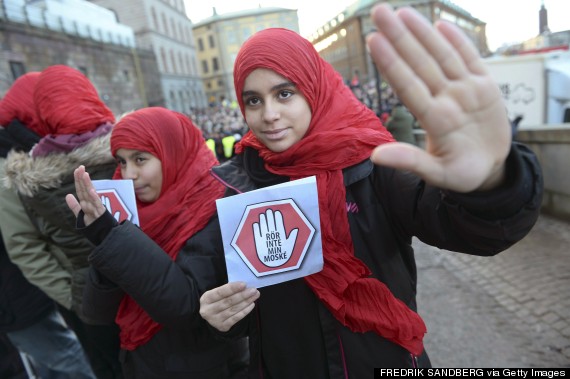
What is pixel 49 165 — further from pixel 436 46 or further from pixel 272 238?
pixel 436 46

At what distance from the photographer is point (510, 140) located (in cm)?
86

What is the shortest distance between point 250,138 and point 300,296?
650 millimetres

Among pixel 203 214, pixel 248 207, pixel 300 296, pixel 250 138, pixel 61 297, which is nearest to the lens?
pixel 248 207

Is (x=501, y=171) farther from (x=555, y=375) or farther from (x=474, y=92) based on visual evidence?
(x=555, y=375)

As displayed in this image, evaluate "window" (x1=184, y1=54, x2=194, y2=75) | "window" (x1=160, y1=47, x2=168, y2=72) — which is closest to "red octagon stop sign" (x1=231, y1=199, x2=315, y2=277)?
"window" (x1=160, y1=47, x2=168, y2=72)

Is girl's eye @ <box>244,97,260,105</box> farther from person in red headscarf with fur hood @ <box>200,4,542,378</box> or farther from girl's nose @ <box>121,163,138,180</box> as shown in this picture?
girl's nose @ <box>121,163,138,180</box>

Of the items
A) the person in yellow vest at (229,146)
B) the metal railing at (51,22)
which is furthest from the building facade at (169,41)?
the person in yellow vest at (229,146)

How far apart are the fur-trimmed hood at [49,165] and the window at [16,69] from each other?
18.9m

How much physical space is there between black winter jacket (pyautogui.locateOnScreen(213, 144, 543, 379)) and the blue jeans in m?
1.91

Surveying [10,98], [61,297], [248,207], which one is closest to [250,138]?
[248,207]

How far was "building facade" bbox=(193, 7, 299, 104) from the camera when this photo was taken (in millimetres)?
56638

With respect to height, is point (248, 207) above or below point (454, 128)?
below

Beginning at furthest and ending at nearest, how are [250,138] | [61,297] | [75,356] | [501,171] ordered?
[75,356]
[61,297]
[250,138]
[501,171]

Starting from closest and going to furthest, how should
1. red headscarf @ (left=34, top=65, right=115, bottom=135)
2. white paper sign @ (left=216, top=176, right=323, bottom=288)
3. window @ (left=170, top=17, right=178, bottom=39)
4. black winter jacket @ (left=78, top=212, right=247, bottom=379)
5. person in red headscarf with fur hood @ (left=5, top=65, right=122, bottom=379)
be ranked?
white paper sign @ (left=216, top=176, right=323, bottom=288) < black winter jacket @ (left=78, top=212, right=247, bottom=379) < person in red headscarf with fur hood @ (left=5, top=65, right=122, bottom=379) < red headscarf @ (left=34, top=65, right=115, bottom=135) < window @ (left=170, top=17, right=178, bottom=39)
